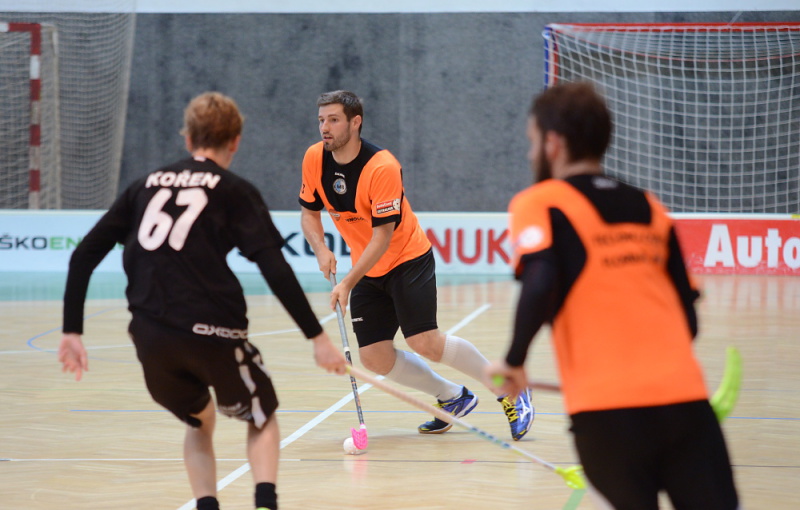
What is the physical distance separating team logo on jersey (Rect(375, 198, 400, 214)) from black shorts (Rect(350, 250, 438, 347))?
1.06 feet

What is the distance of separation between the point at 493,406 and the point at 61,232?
8.41 meters

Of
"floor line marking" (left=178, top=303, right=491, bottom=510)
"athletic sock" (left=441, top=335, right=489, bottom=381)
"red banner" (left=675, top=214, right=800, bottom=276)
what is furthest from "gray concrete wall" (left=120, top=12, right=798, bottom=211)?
"athletic sock" (left=441, top=335, right=489, bottom=381)

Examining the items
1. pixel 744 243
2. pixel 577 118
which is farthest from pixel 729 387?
pixel 744 243

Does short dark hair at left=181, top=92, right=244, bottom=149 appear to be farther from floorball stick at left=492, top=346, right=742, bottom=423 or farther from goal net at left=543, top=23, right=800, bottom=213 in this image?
goal net at left=543, top=23, right=800, bottom=213

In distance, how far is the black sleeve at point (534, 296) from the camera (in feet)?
5.83

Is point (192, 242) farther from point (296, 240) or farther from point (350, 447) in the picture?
point (296, 240)

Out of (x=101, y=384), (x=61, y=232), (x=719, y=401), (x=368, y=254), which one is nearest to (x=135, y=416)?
(x=101, y=384)

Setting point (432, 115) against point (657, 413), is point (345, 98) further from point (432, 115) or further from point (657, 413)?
point (432, 115)

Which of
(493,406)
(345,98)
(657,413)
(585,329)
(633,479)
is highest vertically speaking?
(345,98)

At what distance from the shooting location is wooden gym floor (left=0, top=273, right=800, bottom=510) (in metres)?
3.40

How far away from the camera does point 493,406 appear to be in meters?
5.06

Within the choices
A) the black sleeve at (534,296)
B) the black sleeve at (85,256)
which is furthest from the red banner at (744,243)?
the black sleeve at (534,296)

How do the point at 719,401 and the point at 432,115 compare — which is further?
the point at 432,115

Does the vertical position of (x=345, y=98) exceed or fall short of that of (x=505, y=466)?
it exceeds it
